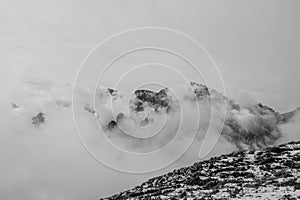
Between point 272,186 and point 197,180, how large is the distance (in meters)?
18.3

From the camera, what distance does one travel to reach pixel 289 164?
244 feet

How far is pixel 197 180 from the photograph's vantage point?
76438mm

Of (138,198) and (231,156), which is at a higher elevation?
(231,156)

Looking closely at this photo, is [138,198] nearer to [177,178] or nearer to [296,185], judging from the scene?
[177,178]

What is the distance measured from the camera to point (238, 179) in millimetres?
71062

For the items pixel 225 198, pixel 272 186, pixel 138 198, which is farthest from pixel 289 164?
pixel 138 198

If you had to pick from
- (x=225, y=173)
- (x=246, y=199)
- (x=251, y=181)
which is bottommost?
(x=246, y=199)

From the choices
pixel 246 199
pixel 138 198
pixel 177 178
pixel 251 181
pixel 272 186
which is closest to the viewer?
pixel 246 199

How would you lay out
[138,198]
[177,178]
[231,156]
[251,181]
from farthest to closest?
[231,156] → [177,178] → [138,198] → [251,181]

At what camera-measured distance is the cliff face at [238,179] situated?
197 ft

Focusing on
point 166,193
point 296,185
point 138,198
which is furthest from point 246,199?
point 138,198

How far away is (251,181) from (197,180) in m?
11.5

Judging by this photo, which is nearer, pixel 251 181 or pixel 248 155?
pixel 251 181

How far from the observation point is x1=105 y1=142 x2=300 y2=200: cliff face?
60.0 m
